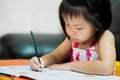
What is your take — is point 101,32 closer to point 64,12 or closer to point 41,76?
point 64,12

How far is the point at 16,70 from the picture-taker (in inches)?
39.3

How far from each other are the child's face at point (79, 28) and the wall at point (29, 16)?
112 cm

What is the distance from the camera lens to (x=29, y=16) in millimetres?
2213

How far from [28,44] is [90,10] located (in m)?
0.61

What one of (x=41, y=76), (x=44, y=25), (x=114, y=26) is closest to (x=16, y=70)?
(x=41, y=76)

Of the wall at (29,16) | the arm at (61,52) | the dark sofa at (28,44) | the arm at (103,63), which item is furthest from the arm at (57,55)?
the wall at (29,16)

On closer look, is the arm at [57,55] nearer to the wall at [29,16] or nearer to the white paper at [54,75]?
the white paper at [54,75]

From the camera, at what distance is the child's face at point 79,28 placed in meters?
1.04

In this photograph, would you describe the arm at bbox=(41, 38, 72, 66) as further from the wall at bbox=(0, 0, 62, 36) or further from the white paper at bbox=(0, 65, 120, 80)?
the wall at bbox=(0, 0, 62, 36)

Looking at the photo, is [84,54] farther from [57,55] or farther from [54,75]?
[54,75]

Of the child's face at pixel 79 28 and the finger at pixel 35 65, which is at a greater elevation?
the child's face at pixel 79 28

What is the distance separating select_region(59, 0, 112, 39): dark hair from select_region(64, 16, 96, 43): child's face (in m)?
0.01

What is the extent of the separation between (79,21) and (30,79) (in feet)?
0.92

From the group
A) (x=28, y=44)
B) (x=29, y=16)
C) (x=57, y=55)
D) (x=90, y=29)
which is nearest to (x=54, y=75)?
(x=90, y=29)
